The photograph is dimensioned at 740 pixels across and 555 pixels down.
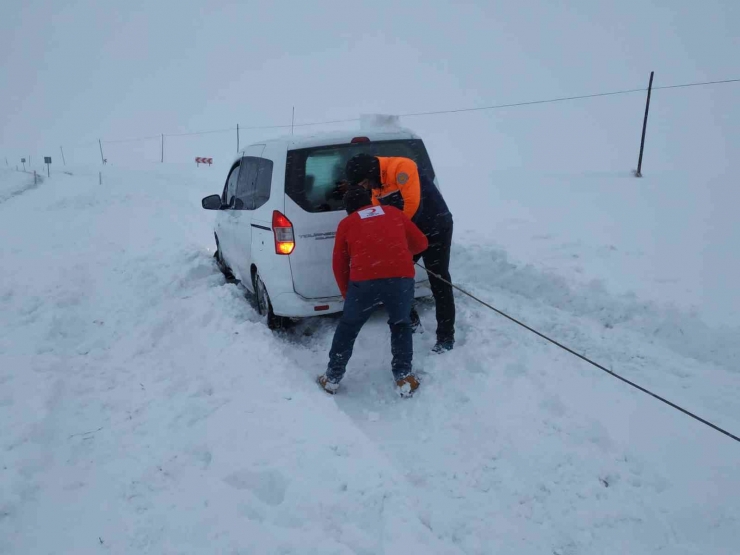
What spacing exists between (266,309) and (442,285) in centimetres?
189

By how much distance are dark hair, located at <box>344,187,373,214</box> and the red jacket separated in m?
0.04

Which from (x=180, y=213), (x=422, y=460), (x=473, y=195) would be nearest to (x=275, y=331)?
(x=422, y=460)

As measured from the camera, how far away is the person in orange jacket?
422cm

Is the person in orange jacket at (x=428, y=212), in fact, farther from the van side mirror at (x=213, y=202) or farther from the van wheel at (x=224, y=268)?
the van wheel at (x=224, y=268)

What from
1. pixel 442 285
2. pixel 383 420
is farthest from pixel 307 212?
pixel 383 420

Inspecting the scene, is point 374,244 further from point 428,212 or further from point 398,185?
point 428,212

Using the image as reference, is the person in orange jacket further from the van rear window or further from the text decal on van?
the van rear window

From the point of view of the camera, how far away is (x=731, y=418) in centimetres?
368

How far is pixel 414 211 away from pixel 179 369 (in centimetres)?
250

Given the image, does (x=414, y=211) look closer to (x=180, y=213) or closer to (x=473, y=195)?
(x=473, y=195)

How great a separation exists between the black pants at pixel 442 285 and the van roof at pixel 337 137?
1.08 meters

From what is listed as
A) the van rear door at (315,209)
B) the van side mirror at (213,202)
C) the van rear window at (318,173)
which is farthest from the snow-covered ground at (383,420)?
the van rear window at (318,173)

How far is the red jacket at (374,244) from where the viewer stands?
3865 millimetres

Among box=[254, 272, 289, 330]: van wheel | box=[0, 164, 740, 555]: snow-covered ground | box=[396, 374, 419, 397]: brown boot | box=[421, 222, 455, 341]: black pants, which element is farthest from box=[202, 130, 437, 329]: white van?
box=[396, 374, 419, 397]: brown boot
